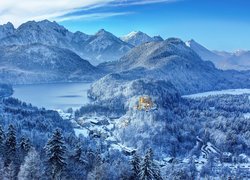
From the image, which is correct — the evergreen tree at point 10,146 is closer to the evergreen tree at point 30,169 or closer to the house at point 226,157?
the evergreen tree at point 30,169

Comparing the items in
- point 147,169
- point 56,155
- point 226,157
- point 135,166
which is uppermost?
point 56,155

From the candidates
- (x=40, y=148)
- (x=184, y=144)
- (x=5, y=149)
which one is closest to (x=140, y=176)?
(x=5, y=149)

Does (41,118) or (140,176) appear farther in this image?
(41,118)

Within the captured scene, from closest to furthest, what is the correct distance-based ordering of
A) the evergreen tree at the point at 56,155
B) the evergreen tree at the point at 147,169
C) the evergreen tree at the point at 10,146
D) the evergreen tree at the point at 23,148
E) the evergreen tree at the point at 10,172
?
1. the evergreen tree at the point at 56,155
2. the evergreen tree at the point at 10,172
3. the evergreen tree at the point at 147,169
4. the evergreen tree at the point at 10,146
5. the evergreen tree at the point at 23,148

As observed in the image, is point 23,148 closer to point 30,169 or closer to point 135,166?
point 30,169

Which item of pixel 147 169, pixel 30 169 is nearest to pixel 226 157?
pixel 147 169

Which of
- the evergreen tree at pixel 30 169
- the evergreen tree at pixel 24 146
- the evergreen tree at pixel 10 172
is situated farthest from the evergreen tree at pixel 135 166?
the evergreen tree at pixel 10 172

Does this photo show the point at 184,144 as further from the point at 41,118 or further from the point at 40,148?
the point at 40,148

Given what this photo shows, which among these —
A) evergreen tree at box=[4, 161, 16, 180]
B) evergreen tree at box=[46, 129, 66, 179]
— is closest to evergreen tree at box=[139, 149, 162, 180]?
evergreen tree at box=[46, 129, 66, 179]
